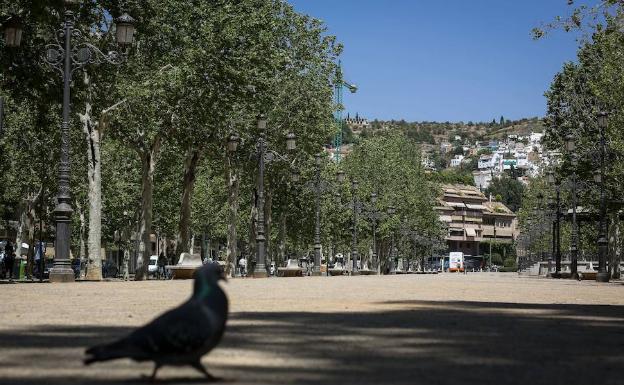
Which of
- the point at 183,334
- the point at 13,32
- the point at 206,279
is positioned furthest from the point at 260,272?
the point at 183,334

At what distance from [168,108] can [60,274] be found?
16644 millimetres

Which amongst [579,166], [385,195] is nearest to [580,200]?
[579,166]

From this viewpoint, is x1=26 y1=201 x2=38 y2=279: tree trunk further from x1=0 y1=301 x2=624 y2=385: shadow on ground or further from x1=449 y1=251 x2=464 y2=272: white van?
x1=449 y1=251 x2=464 y2=272: white van

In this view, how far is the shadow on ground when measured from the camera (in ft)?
22.6

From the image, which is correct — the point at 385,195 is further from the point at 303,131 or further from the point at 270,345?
the point at 270,345

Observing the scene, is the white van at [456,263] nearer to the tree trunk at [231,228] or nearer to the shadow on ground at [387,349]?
the tree trunk at [231,228]

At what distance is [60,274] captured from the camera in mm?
26797

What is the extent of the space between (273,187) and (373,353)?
53692 millimetres

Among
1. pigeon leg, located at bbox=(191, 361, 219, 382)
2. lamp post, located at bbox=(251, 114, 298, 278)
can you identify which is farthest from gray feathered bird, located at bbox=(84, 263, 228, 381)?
lamp post, located at bbox=(251, 114, 298, 278)

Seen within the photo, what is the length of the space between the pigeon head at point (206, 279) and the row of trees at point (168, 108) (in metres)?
15.9

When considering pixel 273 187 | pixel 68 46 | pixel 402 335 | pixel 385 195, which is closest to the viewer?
pixel 402 335

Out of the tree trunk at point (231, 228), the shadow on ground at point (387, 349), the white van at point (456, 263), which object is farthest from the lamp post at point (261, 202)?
the white van at point (456, 263)

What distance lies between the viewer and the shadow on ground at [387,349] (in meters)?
6.88

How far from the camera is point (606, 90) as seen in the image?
162ft
